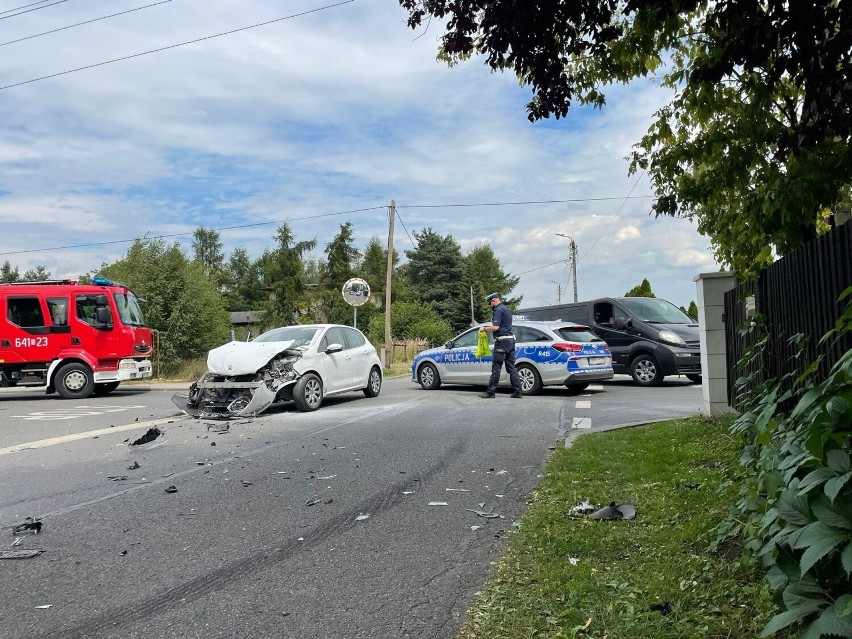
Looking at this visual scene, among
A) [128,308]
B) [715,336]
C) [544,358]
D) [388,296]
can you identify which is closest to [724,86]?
[715,336]

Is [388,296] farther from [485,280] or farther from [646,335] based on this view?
[485,280]

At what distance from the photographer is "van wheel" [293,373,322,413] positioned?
11500mm

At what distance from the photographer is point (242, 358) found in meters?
11.2

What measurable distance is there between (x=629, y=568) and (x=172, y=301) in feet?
86.4

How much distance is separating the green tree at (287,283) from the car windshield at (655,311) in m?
42.6

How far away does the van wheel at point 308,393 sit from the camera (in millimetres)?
11500

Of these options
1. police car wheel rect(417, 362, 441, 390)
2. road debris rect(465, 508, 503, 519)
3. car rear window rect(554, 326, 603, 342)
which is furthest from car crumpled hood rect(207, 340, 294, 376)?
road debris rect(465, 508, 503, 519)

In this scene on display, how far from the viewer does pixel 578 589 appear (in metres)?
3.31

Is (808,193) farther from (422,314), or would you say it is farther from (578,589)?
(422,314)

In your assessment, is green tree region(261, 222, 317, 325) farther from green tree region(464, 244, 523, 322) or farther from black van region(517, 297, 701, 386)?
black van region(517, 297, 701, 386)

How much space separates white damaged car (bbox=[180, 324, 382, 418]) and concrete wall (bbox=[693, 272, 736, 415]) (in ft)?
21.0

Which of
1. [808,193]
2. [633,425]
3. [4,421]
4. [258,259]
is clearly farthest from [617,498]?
[258,259]

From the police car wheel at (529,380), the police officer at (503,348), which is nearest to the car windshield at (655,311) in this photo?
the police car wheel at (529,380)

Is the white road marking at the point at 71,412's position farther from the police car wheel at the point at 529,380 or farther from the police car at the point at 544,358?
the police car wheel at the point at 529,380
